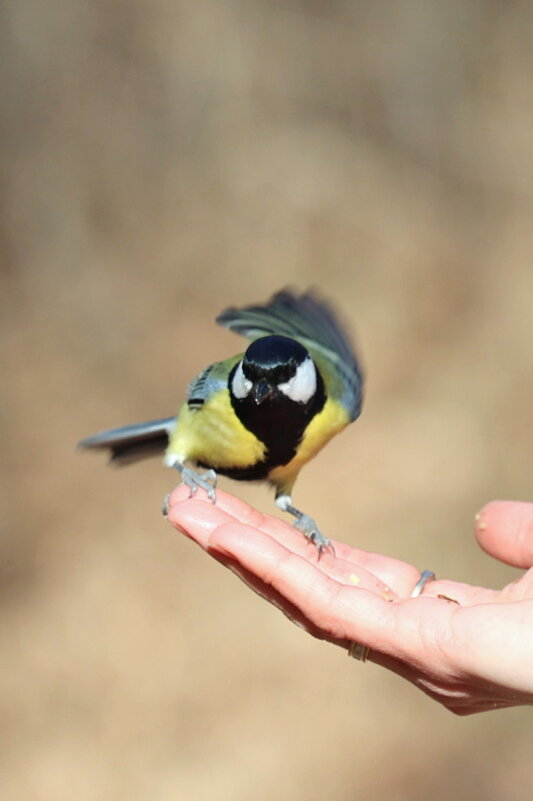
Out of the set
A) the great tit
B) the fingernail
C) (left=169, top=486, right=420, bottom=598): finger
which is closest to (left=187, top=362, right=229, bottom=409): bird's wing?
the great tit

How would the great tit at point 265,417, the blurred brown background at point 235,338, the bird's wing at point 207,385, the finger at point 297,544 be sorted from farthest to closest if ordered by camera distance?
the blurred brown background at point 235,338 < the bird's wing at point 207,385 < the great tit at point 265,417 < the finger at point 297,544

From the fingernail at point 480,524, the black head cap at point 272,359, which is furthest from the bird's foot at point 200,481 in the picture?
the fingernail at point 480,524

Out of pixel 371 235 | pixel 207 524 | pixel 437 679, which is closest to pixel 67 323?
pixel 371 235

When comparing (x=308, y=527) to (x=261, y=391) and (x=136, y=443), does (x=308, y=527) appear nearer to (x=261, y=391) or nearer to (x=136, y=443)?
(x=261, y=391)

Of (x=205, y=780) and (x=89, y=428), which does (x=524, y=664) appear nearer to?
(x=205, y=780)

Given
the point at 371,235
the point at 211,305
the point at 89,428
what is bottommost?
the point at 89,428

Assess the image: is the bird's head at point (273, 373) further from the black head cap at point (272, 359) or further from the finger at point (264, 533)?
the finger at point (264, 533)
